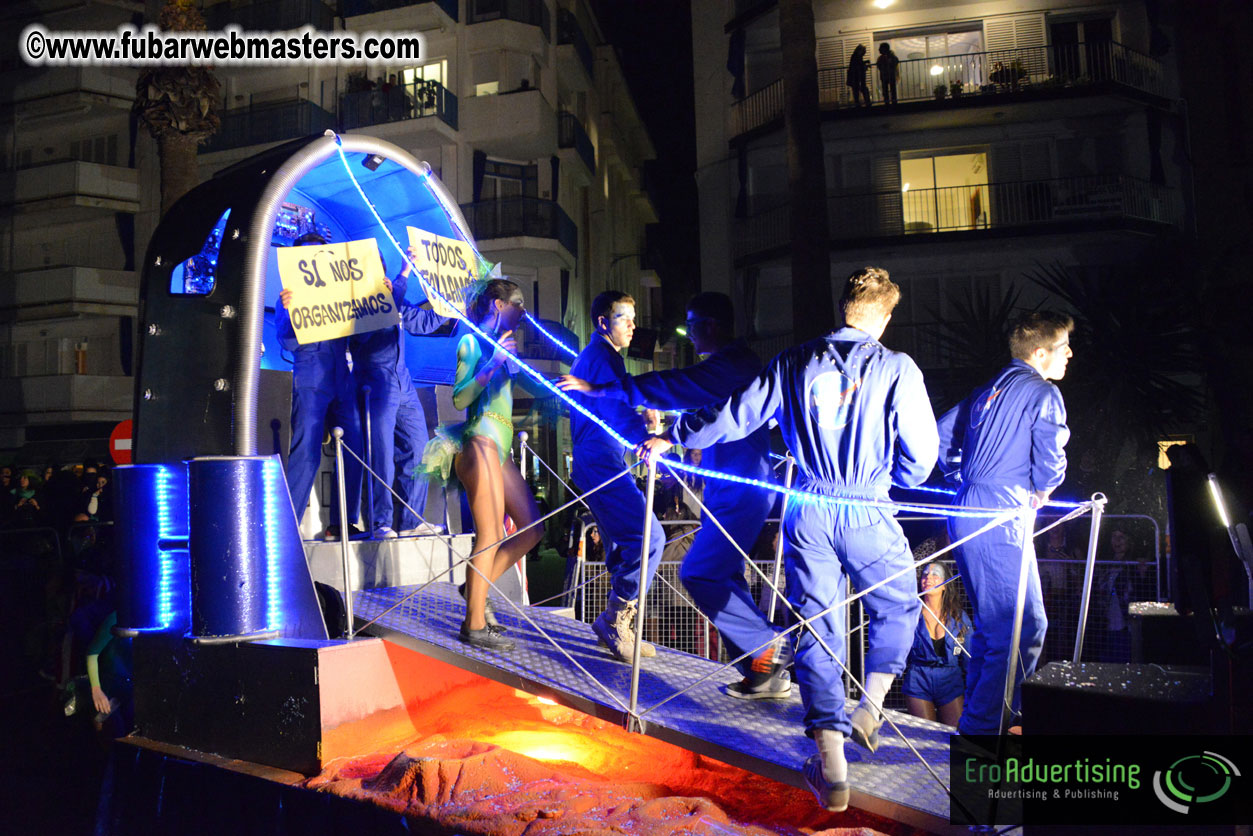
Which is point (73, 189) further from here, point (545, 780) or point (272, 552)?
point (545, 780)

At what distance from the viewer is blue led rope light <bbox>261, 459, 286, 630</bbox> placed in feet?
15.7

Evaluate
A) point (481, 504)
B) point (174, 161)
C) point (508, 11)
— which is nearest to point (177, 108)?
point (174, 161)

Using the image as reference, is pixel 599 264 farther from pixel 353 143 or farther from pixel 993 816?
pixel 993 816

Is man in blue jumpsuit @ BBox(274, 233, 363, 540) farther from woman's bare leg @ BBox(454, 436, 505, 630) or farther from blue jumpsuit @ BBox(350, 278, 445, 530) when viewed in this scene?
woman's bare leg @ BBox(454, 436, 505, 630)

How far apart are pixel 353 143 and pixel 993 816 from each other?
16.8 ft

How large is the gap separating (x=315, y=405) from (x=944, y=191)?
66.5ft

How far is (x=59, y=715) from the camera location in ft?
24.4

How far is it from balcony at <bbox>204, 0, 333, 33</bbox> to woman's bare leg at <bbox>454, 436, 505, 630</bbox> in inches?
1047

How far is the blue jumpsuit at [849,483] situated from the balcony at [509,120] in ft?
79.2

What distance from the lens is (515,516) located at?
5324 millimetres

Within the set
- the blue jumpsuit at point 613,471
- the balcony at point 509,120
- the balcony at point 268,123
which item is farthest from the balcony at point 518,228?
the blue jumpsuit at point 613,471

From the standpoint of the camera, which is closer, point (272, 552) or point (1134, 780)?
point (1134, 780)

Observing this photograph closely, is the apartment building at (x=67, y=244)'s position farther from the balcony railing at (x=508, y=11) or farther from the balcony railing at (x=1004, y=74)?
the balcony railing at (x=1004, y=74)

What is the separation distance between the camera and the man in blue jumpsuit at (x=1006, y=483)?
3756 mm
